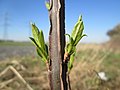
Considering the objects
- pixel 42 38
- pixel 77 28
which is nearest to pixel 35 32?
pixel 42 38

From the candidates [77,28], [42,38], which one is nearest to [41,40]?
[42,38]

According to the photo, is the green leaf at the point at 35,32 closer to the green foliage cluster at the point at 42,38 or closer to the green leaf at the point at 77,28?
the green foliage cluster at the point at 42,38

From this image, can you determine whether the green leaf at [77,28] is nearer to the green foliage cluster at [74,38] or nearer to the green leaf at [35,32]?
the green foliage cluster at [74,38]

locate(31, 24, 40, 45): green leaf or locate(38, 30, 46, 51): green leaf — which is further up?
locate(31, 24, 40, 45): green leaf

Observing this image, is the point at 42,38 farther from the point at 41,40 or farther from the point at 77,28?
the point at 77,28

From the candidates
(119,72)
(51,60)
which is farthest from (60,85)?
(119,72)

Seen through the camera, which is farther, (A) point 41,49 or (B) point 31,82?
(B) point 31,82

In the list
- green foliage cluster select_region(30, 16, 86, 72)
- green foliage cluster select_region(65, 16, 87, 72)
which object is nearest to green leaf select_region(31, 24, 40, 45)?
green foliage cluster select_region(30, 16, 86, 72)

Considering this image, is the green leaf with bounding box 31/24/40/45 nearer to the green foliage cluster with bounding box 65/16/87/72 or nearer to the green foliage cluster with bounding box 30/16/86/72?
the green foliage cluster with bounding box 30/16/86/72

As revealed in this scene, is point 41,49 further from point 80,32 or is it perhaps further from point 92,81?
point 92,81

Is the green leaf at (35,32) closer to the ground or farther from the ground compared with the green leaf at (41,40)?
farther from the ground

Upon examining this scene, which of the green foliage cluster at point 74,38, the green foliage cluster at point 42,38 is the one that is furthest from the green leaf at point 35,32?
the green foliage cluster at point 74,38
